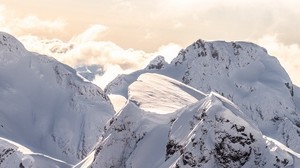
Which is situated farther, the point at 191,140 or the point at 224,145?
the point at 191,140

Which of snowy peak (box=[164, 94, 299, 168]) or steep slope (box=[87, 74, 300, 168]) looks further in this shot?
steep slope (box=[87, 74, 300, 168])

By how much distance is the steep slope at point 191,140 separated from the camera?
130 metres

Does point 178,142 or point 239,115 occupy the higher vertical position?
point 239,115

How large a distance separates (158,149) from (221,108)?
71.7 ft

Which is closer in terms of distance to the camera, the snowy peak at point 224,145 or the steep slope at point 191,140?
the snowy peak at point 224,145

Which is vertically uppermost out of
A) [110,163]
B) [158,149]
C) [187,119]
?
[187,119]

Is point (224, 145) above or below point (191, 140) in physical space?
above

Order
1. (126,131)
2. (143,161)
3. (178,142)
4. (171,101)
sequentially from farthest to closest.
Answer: (171,101) → (126,131) → (143,161) → (178,142)

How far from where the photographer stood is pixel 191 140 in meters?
131

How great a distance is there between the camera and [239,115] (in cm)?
13975

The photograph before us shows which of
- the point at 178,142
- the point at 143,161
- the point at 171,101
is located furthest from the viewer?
the point at 171,101

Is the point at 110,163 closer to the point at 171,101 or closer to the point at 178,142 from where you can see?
the point at 178,142

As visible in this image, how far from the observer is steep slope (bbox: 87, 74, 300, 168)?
425ft

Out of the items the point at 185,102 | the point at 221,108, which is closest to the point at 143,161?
the point at 221,108
